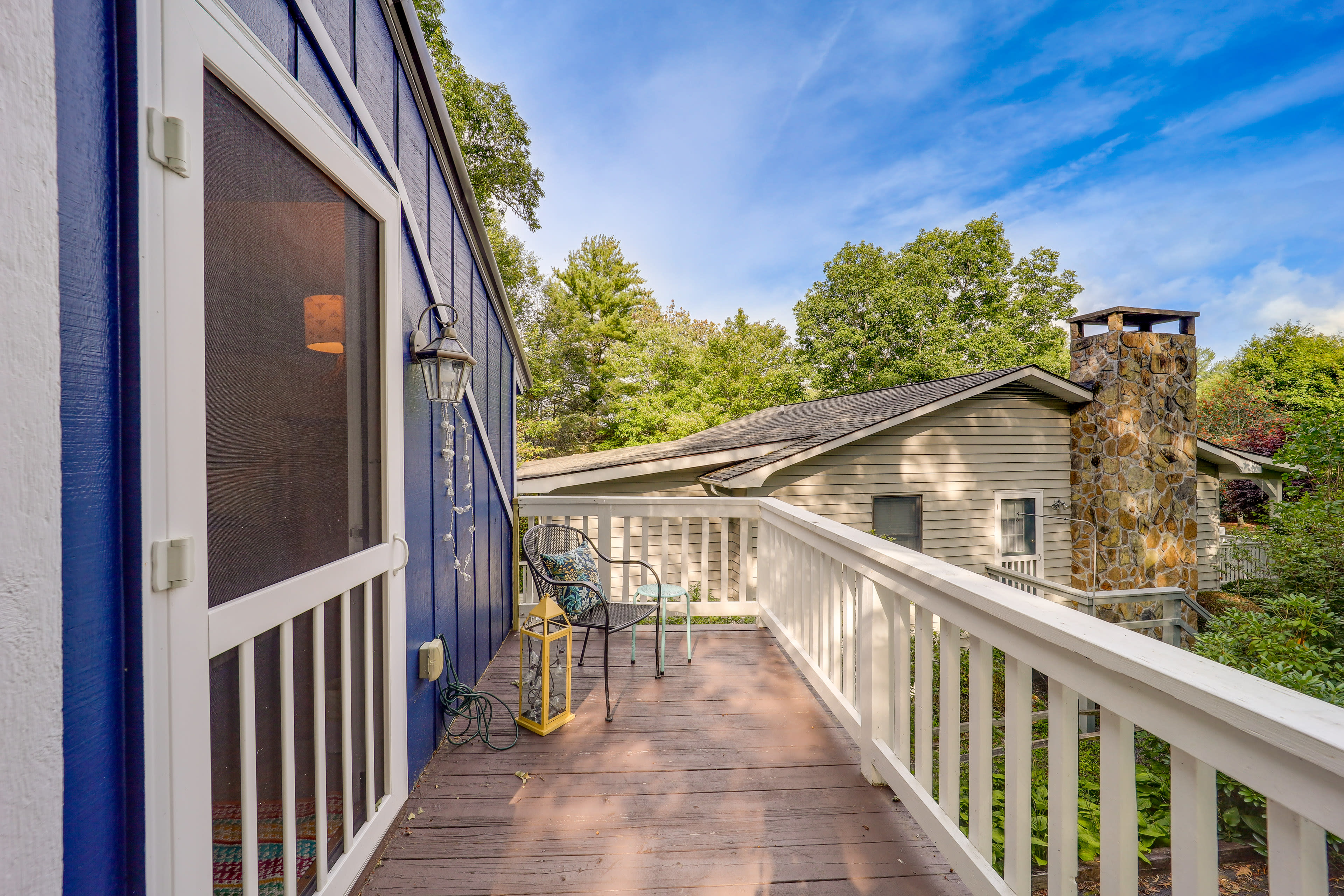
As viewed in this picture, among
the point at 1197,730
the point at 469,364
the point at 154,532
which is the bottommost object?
the point at 1197,730

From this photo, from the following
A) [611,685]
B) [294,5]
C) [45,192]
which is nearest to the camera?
[45,192]

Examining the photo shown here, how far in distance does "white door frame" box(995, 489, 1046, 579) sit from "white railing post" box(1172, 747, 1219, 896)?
25.7 ft

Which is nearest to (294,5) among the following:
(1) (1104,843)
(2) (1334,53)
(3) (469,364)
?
(3) (469,364)

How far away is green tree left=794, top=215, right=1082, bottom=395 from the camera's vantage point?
1752cm

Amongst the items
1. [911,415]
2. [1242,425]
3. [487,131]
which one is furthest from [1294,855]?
[1242,425]

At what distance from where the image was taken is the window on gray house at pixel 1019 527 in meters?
7.90

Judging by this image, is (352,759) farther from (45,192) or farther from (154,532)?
(45,192)

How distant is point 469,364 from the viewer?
229cm

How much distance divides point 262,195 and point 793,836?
2.35m

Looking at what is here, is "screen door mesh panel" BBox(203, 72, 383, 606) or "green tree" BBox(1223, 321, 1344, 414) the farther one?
"green tree" BBox(1223, 321, 1344, 414)

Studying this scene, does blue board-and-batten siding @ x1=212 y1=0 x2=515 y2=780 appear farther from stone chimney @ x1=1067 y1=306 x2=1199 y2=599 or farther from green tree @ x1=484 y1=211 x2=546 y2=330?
green tree @ x1=484 y1=211 x2=546 y2=330

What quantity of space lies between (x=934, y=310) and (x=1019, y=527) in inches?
523

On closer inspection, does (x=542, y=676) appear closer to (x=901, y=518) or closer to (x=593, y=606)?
(x=593, y=606)

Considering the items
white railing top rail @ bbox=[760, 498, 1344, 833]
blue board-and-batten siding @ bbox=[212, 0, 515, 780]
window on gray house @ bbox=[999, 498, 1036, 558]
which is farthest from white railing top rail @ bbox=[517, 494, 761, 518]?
window on gray house @ bbox=[999, 498, 1036, 558]
